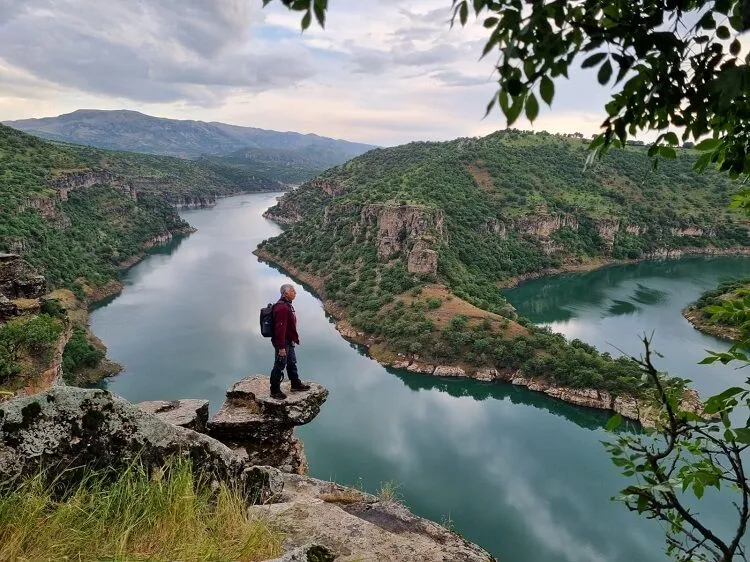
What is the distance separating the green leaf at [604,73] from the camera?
70.3 inches

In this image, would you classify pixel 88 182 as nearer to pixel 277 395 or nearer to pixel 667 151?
pixel 277 395

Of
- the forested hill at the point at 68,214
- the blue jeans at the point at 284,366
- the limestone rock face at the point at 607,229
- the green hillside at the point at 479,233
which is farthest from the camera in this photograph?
the limestone rock face at the point at 607,229

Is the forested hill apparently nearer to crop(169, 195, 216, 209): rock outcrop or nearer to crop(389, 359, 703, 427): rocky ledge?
crop(169, 195, 216, 209): rock outcrop

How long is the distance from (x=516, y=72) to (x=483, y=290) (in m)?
50.8

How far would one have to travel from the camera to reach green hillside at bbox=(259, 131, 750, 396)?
38.3 m

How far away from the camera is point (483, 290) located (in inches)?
2024

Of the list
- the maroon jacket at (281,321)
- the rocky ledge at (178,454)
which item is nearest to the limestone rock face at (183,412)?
the maroon jacket at (281,321)

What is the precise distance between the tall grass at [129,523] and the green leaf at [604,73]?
302 cm

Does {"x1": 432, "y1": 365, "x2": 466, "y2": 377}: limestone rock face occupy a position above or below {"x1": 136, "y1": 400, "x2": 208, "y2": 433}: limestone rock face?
below

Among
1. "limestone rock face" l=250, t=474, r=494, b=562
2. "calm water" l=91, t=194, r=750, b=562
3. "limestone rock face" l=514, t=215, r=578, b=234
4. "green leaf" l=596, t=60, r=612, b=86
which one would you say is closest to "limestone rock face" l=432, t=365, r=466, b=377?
"calm water" l=91, t=194, r=750, b=562

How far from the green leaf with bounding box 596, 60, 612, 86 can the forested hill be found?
48765mm

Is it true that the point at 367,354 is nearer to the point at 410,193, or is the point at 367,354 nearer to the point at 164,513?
the point at 410,193

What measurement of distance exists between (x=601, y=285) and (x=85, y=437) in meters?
67.1

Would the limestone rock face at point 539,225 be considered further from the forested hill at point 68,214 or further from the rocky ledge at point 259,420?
the rocky ledge at point 259,420
